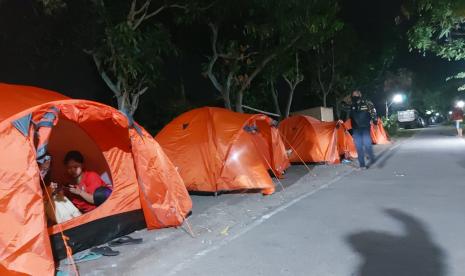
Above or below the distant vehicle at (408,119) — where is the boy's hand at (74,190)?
above

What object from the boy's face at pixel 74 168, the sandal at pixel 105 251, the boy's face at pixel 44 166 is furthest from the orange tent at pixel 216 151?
the boy's face at pixel 44 166

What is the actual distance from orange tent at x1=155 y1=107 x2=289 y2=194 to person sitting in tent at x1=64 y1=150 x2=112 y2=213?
2814 millimetres

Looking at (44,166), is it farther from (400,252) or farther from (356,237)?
(400,252)

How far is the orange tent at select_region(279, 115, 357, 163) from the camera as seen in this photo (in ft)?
47.1

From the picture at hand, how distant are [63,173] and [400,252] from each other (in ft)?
17.9

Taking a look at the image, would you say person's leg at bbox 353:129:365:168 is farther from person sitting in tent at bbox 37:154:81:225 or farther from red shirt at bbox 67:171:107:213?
person sitting in tent at bbox 37:154:81:225

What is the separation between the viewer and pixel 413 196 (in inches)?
328

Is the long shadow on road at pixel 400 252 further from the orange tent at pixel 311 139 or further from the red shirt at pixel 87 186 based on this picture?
the orange tent at pixel 311 139

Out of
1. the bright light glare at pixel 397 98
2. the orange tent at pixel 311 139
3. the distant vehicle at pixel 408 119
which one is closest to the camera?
the orange tent at pixel 311 139

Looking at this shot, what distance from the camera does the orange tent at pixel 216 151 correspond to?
371 inches

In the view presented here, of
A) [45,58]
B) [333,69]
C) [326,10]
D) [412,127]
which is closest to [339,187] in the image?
[45,58]

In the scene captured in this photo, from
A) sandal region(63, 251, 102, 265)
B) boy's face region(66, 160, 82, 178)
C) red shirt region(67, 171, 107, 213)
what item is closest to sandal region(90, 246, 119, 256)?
sandal region(63, 251, 102, 265)

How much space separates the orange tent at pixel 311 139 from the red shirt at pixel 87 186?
26.9 feet

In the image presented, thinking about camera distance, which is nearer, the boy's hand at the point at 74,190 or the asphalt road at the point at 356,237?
the asphalt road at the point at 356,237
